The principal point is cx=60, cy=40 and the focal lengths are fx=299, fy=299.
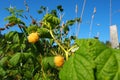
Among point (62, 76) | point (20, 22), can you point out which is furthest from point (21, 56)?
point (62, 76)

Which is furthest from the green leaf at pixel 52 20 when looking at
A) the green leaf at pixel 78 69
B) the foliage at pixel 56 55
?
the green leaf at pixel 78 69

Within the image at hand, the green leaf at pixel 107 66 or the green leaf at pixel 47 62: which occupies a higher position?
the green leaf at pixel 107 66

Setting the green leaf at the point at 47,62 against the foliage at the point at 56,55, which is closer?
the foliage at the point at 56,55

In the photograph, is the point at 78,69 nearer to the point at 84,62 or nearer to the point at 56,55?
the point at 84,62

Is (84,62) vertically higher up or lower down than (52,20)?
lower down

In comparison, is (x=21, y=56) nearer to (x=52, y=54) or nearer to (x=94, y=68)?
(x=52, y=54)

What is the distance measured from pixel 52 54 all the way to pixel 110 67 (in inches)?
33.0

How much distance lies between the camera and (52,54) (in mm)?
1633

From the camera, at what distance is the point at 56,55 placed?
143 centimetres

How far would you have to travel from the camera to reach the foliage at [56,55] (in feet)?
2.68

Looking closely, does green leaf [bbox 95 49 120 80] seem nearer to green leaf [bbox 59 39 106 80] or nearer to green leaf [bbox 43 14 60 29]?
green leaf [bbox 59 39 106 80]

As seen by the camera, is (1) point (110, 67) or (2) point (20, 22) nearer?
(1) point (110, 67)

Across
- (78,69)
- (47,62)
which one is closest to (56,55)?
(47,62)

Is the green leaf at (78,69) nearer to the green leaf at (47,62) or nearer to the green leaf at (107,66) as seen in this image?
the green leaf at (107,66)
